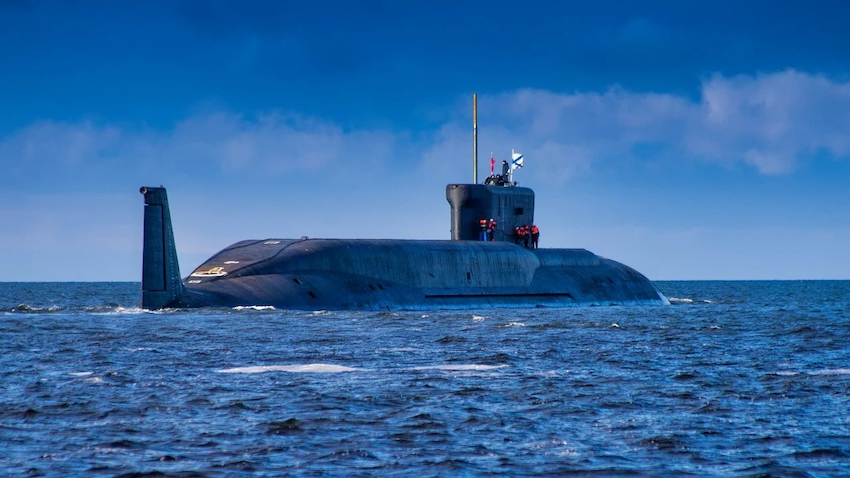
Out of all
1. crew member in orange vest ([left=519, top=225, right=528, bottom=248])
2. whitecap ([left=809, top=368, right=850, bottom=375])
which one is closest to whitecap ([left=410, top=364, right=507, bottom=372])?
whitecap ([left=809, top=368, right=850, bottom=375])

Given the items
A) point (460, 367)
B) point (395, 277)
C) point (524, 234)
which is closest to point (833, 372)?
point (460, 367)

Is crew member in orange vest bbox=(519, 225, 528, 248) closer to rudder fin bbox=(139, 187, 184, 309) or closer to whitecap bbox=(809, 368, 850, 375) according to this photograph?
rudder fin bbox=(139, 187, 184, 309)

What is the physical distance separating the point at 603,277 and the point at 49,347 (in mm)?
33412

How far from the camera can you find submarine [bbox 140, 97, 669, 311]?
36625mm

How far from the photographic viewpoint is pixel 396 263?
44969 mm

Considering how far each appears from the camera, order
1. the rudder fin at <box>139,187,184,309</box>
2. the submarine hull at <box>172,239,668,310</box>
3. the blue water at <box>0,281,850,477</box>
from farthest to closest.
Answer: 1. the submarine hull at <box>172,239,668,310</box>
2. the rudder fin at <box>139,187,184,309</box>
3. the blue water at <box>0,281,850,477</box>

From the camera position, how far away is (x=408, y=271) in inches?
1784

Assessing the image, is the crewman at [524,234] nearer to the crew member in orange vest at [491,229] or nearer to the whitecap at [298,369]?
the crew member in orange vest at [491,229]

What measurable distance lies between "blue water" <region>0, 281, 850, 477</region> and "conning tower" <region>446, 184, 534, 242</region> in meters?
19.9

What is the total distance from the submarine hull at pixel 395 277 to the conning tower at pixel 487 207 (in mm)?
1691

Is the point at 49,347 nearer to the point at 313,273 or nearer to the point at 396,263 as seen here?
the point at 313,273

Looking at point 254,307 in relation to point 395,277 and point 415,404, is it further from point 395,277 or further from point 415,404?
point 415,404

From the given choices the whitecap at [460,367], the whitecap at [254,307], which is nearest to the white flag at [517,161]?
the whitecap at [254,307]

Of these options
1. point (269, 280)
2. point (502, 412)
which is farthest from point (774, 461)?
point (269, 280)
